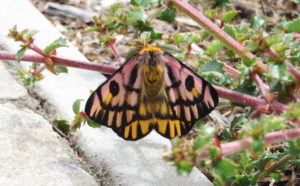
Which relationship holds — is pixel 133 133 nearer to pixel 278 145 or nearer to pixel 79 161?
pixel 79 161

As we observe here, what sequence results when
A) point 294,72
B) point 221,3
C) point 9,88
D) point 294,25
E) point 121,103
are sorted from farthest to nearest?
point 9,88 < point 221,3 < point 121,103 < point 294,25 < point 294,72

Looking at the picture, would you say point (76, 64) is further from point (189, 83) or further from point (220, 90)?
point (220, 90)

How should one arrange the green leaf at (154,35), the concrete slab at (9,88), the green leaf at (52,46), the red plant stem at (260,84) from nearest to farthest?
the red plant stem at (260,84)
the green leaf at (52,46)
the green leaf at (154,35)
the concrete slab at (9,88)

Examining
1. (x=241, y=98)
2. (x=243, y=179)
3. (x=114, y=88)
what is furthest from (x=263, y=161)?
(x=114, y=88)

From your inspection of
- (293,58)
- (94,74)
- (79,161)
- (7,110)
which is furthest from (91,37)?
(293,58)

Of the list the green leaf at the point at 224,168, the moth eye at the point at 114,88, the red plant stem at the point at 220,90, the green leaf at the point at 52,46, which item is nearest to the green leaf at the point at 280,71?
the red plant stem at the point at 220,90

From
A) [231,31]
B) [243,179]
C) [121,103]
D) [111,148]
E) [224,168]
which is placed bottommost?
[111,148]

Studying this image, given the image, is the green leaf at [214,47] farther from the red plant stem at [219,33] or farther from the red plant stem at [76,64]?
the red plant stem at [76,64]
